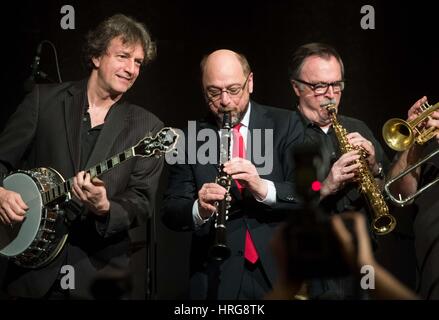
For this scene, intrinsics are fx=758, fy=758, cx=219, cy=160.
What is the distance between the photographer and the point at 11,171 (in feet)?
13.9

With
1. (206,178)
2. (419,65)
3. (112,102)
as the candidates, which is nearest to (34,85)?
(112,102)

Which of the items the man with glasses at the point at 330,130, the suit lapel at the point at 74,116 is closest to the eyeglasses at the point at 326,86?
the man with glasses at the point at 330,130

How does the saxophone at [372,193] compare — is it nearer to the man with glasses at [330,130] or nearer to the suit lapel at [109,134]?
the man with glasses at [330,130]

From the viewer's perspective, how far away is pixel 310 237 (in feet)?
8.31

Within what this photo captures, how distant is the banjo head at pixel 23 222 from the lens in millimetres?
4020

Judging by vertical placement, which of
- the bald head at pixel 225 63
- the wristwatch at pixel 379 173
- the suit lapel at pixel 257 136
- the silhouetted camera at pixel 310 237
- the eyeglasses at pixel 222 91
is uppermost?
the bald head at pixel 225 63

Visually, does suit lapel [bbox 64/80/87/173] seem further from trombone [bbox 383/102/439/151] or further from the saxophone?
trombone [bbox 383/102/439/151]

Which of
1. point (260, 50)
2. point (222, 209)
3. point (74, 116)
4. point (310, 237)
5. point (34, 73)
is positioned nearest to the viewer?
point (310, 237)

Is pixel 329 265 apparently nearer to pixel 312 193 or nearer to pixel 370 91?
pixel 312 193

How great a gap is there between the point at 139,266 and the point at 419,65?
6.69 feet

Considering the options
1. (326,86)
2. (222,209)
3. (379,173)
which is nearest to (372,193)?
(379,173)

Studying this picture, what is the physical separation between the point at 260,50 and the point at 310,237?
2224mm

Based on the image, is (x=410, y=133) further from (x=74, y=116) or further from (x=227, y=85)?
(x=74, y=116)

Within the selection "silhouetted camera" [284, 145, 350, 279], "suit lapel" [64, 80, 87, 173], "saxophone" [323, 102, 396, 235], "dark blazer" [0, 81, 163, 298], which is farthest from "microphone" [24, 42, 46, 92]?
"silhouetted camera" [284, 145, 350, 279]
